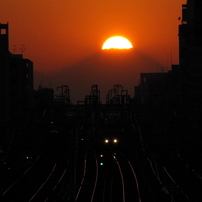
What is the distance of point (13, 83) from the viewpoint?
60875 mm

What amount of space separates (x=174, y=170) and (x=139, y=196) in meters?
9.36

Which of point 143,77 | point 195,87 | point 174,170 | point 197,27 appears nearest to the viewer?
point 197,27

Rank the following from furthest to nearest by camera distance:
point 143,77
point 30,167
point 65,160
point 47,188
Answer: point 143,77
point 65,160
point 30,167
point 47,188

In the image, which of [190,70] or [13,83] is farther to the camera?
[13,83]

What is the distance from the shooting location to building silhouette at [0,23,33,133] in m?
55.1

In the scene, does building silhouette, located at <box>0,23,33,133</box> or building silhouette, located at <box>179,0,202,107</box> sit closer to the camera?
building silhouette, located at <box>179,0,202,107</box>

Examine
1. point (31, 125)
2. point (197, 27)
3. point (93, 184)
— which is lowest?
point (93, 184)

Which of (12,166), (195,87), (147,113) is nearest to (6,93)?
(147,113)

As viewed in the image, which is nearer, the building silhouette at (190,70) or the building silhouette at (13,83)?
the building silhouette at (190,70)

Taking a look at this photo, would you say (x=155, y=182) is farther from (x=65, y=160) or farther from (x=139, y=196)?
(x=65, y=160)

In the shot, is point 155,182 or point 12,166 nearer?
point 155,182

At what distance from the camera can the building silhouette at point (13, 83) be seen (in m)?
55.1

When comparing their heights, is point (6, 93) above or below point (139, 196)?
above

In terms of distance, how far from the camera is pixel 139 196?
82.8ft
